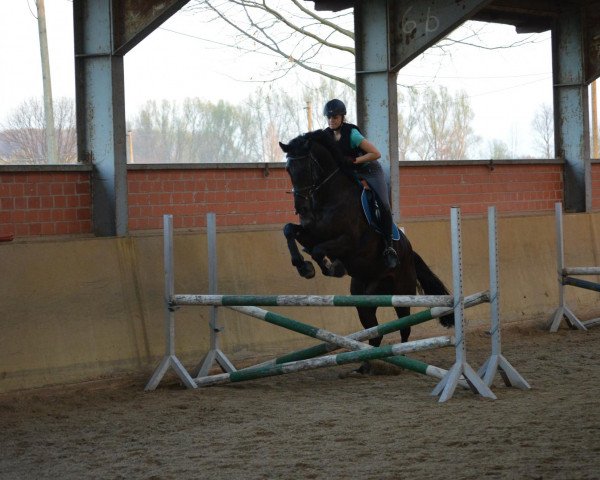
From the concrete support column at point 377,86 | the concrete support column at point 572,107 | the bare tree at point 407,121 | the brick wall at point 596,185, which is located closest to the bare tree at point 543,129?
the bare tree at point 407,121

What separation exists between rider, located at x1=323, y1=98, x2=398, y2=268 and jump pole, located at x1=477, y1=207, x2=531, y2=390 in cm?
117

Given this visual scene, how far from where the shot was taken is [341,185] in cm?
805

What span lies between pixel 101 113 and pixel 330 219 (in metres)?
2.56

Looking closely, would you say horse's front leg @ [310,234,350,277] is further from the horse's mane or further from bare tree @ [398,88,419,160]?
bare tree @ [398,88,419,160]

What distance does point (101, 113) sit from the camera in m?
8.91

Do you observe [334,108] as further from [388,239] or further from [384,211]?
[388,239]

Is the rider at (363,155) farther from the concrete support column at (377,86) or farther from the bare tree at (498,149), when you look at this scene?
the bare tree at (498,149)

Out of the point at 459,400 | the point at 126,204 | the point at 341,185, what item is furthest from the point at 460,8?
the point at 459,400

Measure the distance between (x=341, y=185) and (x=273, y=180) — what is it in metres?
3.09

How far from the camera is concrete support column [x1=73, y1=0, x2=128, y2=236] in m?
8.84

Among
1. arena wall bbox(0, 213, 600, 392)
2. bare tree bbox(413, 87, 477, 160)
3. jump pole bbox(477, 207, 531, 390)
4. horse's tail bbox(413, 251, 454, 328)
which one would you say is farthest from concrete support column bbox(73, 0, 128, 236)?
bare tree bbox(413, 87, 477, 160)

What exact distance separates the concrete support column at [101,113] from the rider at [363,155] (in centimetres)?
209

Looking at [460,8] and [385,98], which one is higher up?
Answer: [460,8]

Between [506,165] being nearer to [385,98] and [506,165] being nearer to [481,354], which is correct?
[385,98]
